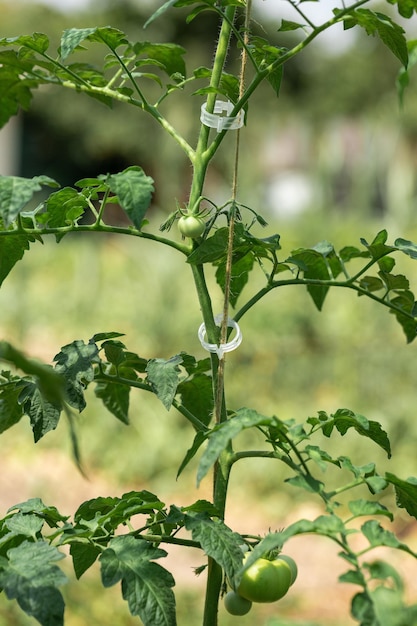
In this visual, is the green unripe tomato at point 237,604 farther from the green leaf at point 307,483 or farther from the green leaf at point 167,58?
the green leaf at point 167,58

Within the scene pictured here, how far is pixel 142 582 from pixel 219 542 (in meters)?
0.08

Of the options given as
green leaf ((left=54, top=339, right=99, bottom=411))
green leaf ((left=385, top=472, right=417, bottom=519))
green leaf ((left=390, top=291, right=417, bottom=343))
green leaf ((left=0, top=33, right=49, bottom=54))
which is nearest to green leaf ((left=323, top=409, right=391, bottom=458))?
green leaf ((left=385, top=472, right=417, bottom=519))

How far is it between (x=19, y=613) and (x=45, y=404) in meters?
1.59

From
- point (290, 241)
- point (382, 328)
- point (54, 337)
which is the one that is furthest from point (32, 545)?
point (290, 241)

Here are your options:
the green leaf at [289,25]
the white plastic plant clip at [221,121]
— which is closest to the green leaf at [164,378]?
the white plastic plant clip at [221,121]

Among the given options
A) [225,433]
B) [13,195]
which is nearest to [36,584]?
[225,433]

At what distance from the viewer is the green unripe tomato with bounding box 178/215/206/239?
920 millimetres

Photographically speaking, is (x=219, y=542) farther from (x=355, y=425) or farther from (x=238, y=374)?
(x=238, y=374)

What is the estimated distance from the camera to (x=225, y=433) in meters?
0.72

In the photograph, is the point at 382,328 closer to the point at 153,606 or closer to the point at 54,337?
the point at 54,337

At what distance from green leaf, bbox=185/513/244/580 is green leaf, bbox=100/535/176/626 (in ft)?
0.15

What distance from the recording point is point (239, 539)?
822 mm

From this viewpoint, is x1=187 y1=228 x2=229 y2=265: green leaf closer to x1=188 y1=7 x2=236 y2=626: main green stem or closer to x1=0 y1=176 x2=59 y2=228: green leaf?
x1=188 y1=7 x2=236 y2=626: main green stem

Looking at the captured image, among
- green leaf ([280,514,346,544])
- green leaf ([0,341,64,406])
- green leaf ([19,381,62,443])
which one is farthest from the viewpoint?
green leaf ([19,381,62,443])
